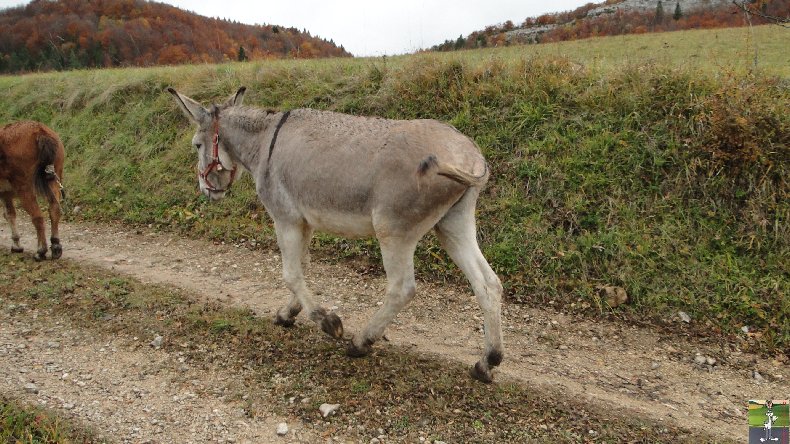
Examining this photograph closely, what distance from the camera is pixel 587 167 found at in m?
7.30

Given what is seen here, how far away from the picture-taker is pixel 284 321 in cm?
549

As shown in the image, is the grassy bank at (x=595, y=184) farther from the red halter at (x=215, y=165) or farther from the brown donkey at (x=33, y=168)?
the red halter at (x=215, y=165)

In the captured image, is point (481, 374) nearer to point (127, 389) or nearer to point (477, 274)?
point (477, 274)

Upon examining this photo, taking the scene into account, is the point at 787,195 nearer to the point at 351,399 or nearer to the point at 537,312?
the point at 537,312

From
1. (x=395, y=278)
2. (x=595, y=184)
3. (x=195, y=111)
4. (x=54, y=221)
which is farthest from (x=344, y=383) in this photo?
(x=54, y=221)

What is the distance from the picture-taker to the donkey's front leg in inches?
173

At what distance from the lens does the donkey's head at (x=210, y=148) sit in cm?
570

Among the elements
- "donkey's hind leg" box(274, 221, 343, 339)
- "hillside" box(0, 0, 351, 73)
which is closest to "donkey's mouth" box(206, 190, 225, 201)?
"donkey's hind leg" box(274, 221, 343, 339)

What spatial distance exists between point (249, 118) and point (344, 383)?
278 centimetres

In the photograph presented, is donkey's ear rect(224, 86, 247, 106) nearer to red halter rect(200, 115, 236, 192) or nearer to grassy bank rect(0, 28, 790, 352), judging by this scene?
red halter rect(200, 115, 236, 192)

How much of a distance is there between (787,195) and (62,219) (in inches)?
436

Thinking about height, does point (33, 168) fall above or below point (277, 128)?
below

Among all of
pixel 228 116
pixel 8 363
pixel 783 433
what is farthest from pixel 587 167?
pixel 8 363

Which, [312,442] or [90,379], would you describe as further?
[90,379]
